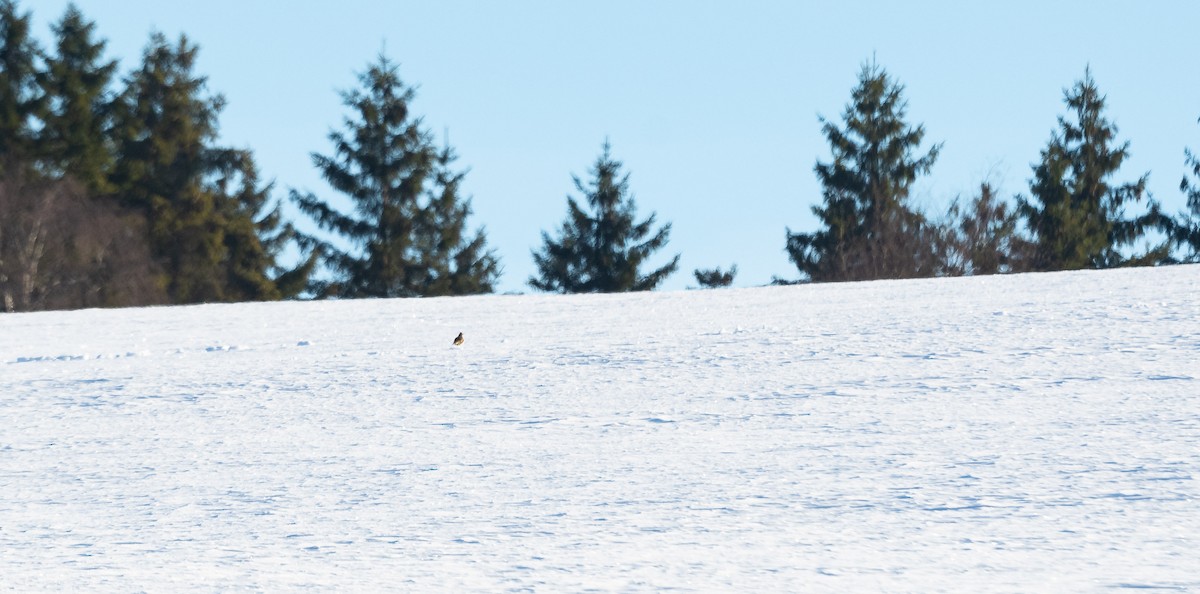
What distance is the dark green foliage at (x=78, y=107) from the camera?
135ft

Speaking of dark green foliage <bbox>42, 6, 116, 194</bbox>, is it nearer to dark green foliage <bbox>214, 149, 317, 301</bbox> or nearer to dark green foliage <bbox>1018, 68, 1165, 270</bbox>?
dark green foliage <bbox>214, 149, 317, 301</bbox>

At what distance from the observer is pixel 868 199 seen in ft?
131

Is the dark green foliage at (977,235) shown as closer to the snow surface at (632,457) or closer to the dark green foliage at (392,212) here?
the dark green foliage at (392,212)

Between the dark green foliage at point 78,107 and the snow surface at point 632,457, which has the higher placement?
the dark green foliage at point 78,107

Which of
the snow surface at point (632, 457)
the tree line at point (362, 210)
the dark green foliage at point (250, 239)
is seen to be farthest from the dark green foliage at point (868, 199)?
the snow surface at point (632, 457)

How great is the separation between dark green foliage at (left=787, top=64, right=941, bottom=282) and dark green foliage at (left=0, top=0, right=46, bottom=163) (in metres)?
21.3

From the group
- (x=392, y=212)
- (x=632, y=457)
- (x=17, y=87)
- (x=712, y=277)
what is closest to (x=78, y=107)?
(x=17, y=87)

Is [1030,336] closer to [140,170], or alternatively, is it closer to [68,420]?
[68,420]

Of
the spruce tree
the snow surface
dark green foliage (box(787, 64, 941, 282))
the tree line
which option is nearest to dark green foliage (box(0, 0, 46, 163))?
the tree line

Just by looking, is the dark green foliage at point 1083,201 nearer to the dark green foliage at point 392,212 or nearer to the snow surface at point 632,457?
the dark green foliage at point 392,212

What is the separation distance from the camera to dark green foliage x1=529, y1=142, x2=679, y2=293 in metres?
40.4

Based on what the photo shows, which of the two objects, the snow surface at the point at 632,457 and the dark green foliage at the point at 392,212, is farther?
the dark green foliage at the point at 392,212

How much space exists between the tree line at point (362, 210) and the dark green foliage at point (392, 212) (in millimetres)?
53

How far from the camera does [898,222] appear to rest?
39.5m
